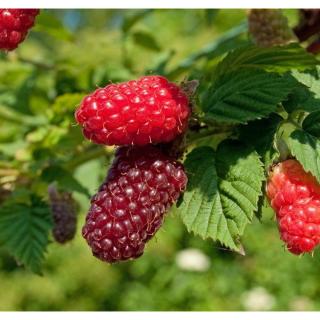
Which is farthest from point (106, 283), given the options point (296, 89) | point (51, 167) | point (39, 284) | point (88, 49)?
point (296, 89)

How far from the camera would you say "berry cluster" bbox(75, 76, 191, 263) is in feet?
2.87

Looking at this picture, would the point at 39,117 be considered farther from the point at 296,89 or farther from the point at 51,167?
the point at 296,89

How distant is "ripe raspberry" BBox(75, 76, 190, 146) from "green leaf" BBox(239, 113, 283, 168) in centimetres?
9

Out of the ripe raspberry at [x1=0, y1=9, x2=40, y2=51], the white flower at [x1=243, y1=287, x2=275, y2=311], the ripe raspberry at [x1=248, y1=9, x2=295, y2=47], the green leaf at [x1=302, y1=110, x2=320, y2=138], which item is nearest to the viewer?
the ripe raspberry at [x1=0, y1=9, x2=40, y2=51]

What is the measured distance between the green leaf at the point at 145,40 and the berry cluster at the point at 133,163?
129 centimetres

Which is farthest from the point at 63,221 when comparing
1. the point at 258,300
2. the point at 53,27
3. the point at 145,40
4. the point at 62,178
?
the point at 258,300

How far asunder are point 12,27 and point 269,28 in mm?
592

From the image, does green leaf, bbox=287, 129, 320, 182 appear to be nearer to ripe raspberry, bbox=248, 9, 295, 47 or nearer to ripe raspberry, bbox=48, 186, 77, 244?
ripe raspberry, bbox=248, 9, 295, 47

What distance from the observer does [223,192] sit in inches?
37.1

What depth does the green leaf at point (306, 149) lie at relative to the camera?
90 cm

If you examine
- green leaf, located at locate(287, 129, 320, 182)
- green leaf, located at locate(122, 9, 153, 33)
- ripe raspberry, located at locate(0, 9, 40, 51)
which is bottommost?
green leaf, located at locate(122, 9, 153, 33)

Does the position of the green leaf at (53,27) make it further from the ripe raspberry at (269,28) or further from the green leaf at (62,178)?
the ripe raspberry at (269,28)

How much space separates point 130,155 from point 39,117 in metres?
0.93

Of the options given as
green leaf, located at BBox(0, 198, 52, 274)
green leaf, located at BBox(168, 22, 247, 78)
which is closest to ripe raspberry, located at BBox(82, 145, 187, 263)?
green leaf, located at BBox(0, 198, 52, 274)
